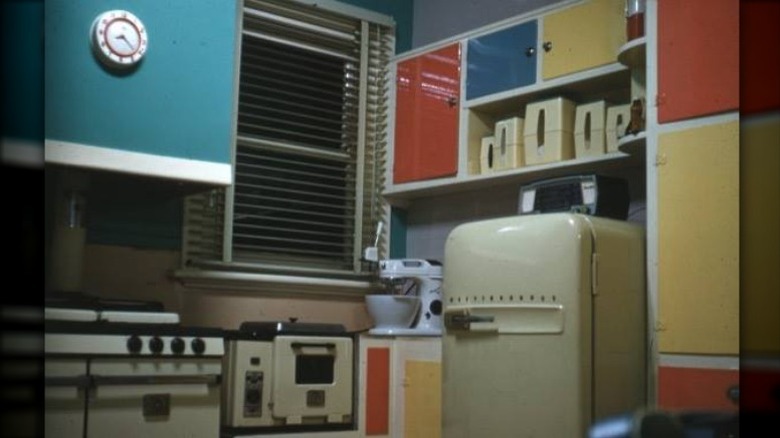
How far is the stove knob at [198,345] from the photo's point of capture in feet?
8.05

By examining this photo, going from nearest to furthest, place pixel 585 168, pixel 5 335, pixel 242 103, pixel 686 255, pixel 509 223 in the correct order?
pixel 5 335
pixel 686 255
pixel 509 223
pixel 585 168
pixel 242 103

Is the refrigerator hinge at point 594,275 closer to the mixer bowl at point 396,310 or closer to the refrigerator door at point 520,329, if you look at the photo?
the refrigerator door at point 520,329

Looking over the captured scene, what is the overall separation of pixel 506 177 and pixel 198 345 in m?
1.36

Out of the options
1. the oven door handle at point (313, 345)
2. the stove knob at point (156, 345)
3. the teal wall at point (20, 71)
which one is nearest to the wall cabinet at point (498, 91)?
the oven door handle at point (313, 345)

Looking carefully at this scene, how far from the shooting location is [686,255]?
7.18ft

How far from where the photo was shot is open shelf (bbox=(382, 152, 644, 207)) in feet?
9.12

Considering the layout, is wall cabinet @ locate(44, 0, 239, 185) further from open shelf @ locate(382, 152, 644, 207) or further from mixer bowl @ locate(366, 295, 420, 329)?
open shelf @ locate(382, 152, 644, 207)

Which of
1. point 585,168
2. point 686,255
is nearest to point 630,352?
point 686,255

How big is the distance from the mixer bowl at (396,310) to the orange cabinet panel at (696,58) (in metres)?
1.38

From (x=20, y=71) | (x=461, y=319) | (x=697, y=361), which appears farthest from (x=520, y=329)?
(x=20, y=71)

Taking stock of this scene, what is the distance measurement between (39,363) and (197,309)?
9.24 ft

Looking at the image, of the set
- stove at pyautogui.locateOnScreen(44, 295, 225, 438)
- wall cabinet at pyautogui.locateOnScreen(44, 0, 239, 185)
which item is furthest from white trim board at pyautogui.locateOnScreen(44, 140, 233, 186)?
stove at pyautogui.locateOnScreen(44, 295, 225, 438)

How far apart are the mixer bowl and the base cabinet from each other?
0.15m

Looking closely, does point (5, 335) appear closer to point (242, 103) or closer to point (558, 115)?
point (558, 115)
